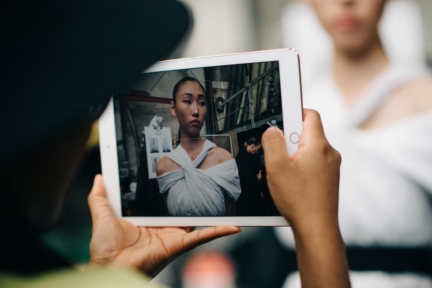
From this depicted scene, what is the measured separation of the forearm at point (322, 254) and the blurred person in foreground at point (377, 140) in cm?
34

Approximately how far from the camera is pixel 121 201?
60 cm

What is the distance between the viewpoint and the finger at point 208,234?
0.54 metres

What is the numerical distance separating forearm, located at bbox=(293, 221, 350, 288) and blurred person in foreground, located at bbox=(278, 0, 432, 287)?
1.11ft

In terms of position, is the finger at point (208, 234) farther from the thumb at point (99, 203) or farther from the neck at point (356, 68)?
the neck at point (356, 68)

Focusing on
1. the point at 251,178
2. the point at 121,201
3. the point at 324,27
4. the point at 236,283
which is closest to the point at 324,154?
the point at 251,178

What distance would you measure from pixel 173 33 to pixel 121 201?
1.09 ft

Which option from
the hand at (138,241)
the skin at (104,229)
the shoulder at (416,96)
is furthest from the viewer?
the shoulder at (416,96)

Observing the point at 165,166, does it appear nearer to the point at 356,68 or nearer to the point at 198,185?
the point at 198,185

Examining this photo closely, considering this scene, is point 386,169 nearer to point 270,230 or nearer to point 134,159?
point 270,230

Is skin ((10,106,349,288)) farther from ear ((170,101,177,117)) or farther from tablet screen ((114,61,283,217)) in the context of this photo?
ear ((170,101,177,117))

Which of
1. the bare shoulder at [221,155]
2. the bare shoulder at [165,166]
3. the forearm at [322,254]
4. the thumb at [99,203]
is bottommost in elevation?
the forearm at [322,254]

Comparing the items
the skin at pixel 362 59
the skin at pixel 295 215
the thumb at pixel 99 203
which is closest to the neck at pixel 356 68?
the skin at pixel 362 59

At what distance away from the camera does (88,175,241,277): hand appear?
→ 549mm

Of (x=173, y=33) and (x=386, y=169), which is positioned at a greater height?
(x=173, y=33)
